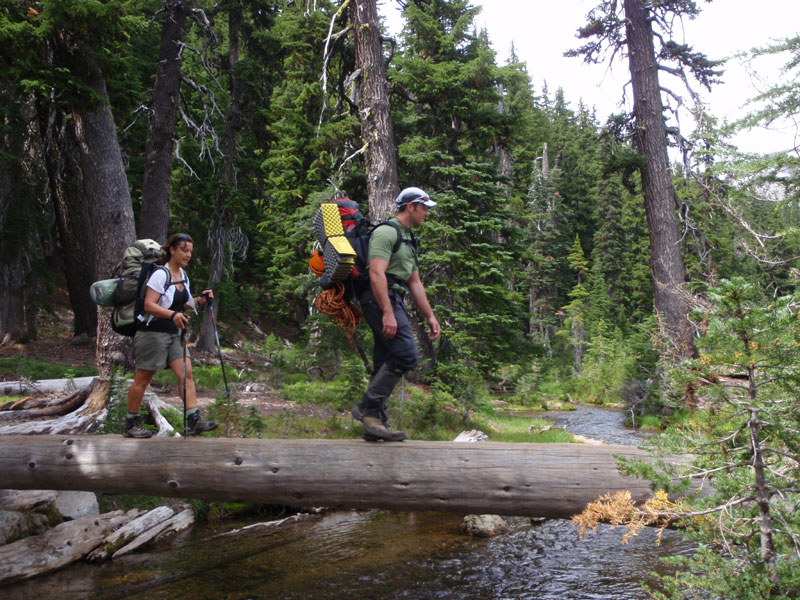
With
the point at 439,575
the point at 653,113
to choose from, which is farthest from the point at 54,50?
the point at 653,113

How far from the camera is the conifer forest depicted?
132 inches

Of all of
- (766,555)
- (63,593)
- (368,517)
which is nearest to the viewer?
(766,555)

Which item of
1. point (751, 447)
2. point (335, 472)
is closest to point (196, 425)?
point (335, 472)

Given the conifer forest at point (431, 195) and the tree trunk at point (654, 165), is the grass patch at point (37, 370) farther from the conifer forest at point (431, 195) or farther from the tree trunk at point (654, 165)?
the tree trunk at point (654, 165)

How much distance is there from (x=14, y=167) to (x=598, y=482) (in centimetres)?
1790

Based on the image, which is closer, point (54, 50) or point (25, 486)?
point (25, 486)

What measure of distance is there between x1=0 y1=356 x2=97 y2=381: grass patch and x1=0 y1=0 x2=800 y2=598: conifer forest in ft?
5.97

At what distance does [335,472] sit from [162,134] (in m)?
10.6

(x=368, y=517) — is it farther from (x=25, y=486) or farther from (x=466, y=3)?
(x=466, y=3)

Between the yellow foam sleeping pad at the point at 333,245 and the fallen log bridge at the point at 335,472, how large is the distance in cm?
153

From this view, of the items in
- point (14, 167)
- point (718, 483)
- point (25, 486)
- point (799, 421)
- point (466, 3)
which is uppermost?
point (466, 3)

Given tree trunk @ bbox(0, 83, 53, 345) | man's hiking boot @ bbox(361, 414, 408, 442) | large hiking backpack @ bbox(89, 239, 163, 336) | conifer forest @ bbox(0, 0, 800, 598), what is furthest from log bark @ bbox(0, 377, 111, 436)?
tree trunk @ bbox(0, 83, 53, 345)

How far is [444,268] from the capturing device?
55.2 ft

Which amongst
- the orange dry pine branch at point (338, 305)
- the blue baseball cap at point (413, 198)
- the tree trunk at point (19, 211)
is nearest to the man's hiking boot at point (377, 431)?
the orange dry pine branch at point (338, 305)
